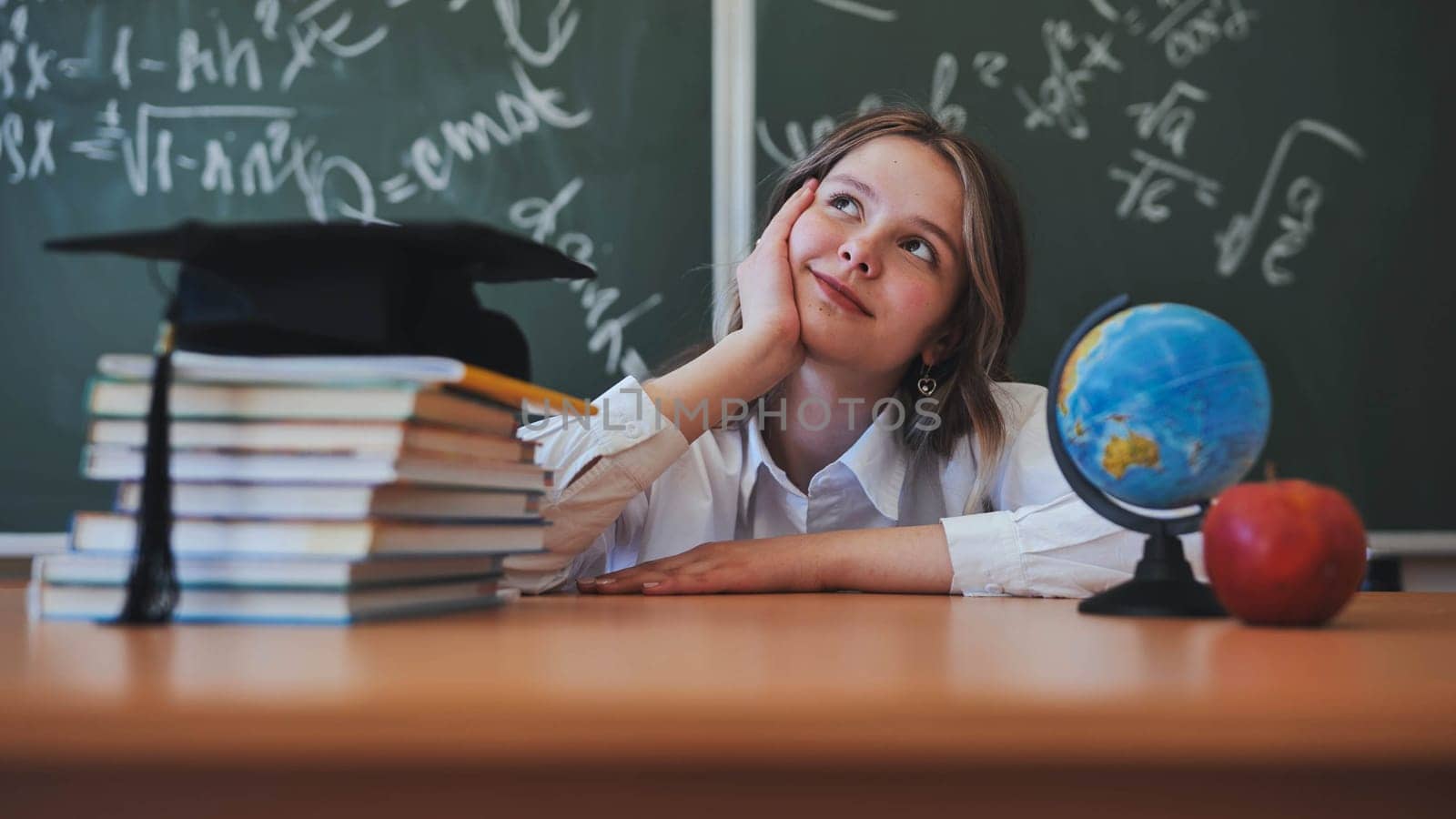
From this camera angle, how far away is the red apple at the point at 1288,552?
754 millimetres

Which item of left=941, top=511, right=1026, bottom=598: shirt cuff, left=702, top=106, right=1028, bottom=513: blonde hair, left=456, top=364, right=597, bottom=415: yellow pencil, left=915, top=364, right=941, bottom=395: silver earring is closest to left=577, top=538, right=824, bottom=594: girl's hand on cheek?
left=941, top=511, right=1026, bottom=598: shirt cuff

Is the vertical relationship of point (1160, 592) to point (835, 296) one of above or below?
below

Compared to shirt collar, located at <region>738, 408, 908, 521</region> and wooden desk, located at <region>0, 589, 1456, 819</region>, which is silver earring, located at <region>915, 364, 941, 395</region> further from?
wooden desk, located at <region>0, 589, 1456, 819</region>

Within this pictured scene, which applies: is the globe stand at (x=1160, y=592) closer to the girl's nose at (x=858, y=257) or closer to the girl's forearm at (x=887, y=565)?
the girl's forearm at (x=887, y=565)

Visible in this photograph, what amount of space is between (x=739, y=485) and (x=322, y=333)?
1.13 metres

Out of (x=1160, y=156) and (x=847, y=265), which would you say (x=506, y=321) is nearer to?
(x=847, y=265)

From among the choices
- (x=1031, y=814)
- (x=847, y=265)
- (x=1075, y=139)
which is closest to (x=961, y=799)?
(x=1031, y=814)

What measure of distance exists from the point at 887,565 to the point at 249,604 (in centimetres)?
75

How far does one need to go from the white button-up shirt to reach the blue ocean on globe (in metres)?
0.37

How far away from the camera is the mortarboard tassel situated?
2.25 ft

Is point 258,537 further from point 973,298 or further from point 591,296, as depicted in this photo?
point 591,296

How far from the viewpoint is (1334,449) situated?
2420 millimetres

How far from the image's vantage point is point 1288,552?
2.47 ft

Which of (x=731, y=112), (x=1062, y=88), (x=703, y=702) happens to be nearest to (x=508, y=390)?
(x=703, y=702)
